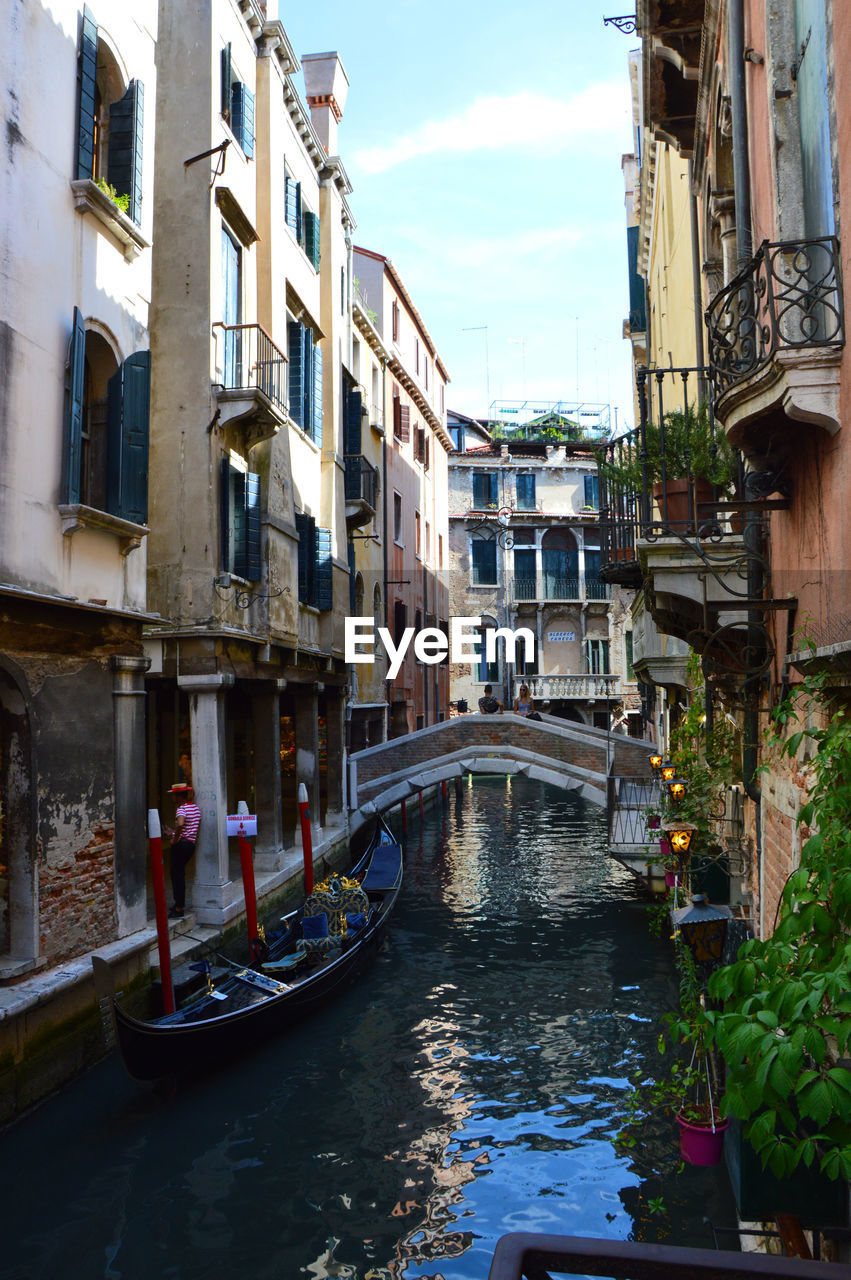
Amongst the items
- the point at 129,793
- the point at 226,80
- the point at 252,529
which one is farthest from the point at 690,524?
the point at 226,80

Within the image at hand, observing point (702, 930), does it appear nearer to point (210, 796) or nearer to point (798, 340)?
point (798, 340)

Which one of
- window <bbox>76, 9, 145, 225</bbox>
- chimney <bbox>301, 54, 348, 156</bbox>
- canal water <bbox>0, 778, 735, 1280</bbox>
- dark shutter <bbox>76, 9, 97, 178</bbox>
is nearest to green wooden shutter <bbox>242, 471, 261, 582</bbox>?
window <bbox>76, 9, 145, 225</bbox>

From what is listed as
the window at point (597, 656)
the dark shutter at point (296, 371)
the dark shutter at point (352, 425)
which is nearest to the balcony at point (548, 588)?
the window at point (597, 656)

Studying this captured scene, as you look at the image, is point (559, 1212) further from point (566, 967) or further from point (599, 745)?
point (599, 745)

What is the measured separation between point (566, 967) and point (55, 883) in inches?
207

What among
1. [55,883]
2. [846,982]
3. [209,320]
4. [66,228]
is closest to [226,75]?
[209,320]

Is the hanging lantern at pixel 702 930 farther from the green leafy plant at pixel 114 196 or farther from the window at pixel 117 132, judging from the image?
the window at pixel 117 132

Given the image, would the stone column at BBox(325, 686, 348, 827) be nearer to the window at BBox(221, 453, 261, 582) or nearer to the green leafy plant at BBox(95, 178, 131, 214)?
the window at BBox(221, 453, 261, 582)

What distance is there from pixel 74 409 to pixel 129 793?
107 inches

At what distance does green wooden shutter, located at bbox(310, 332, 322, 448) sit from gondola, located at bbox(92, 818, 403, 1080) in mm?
5551

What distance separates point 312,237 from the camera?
13.2 m

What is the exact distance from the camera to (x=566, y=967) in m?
9.94

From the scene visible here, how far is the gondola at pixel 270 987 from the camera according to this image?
6.21m

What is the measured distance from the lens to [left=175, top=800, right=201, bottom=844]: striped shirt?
874 cm
